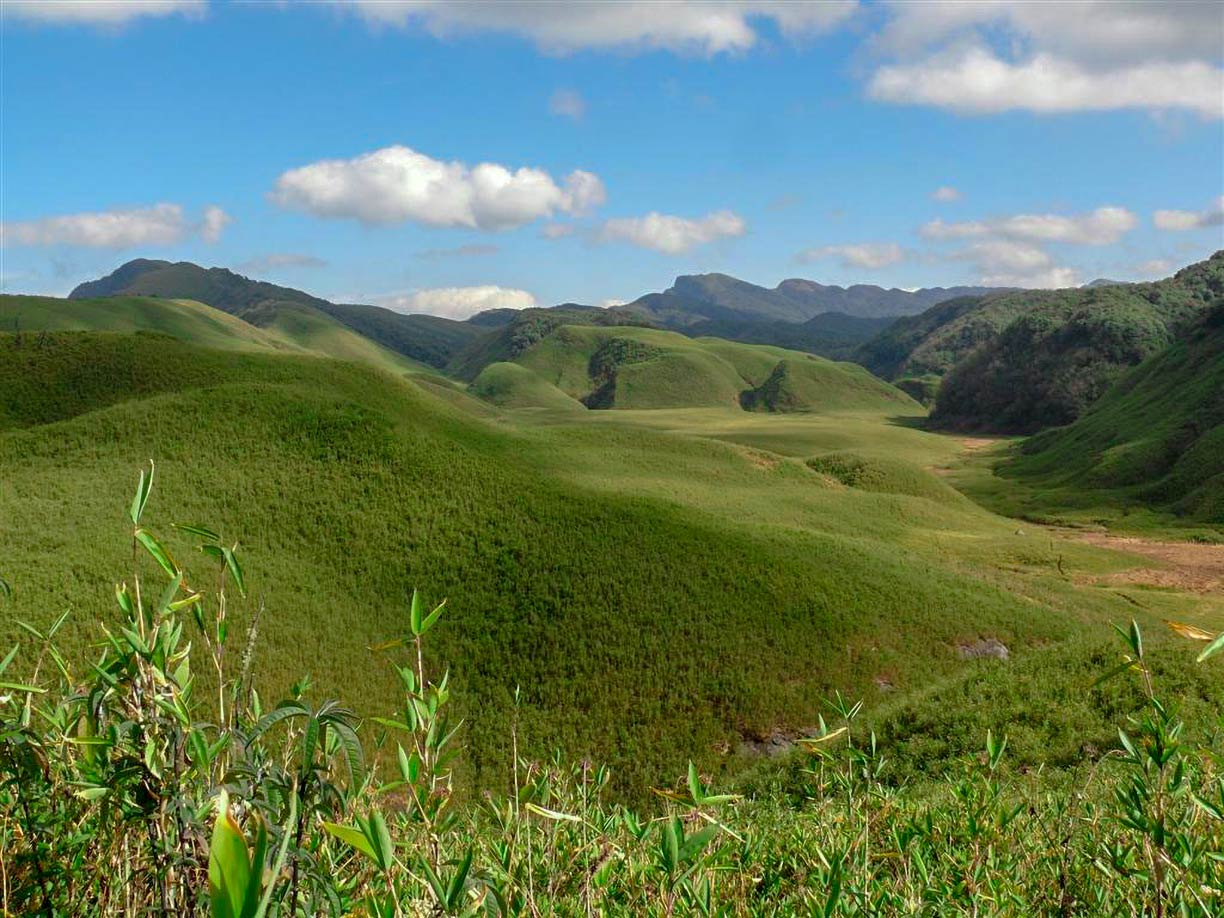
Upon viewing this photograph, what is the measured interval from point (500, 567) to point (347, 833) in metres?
27.4

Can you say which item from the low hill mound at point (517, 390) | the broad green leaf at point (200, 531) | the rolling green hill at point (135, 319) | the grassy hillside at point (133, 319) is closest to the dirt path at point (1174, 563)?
the broad green leaf at point (200, 531)

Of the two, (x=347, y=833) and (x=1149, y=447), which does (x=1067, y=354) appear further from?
(x=347, y=833)

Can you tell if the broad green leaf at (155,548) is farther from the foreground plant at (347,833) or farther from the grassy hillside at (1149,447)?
the grassy hillside at (1149,447)

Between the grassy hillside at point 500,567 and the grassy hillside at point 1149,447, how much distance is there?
2373 cm

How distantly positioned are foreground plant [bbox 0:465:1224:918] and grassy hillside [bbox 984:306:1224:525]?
64.6 meters

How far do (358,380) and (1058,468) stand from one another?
7349 cm

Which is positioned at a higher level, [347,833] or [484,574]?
[347,833]

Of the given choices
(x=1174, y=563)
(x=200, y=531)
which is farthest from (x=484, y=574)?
(x=1174, y=563)

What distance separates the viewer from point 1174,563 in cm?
4409

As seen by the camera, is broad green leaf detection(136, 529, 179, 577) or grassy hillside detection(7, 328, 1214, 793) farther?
grassy hillside detection(7, 328, 1214, 793)

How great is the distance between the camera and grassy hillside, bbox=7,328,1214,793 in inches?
872

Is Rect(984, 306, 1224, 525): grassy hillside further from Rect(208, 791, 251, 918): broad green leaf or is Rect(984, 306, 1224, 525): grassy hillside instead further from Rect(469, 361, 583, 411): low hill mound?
Rect(469, 361, 583, 411): low hill mound

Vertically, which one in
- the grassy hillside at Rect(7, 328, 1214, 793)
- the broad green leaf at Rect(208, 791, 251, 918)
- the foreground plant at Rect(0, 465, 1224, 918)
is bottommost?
the grassy hillside at Rect(7, 328, 1214, 793)

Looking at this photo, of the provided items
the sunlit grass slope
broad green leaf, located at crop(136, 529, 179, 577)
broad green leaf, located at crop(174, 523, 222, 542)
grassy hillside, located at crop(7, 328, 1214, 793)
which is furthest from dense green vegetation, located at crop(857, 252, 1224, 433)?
broad green leaf, located at crop(136, 529, 179, 577)
